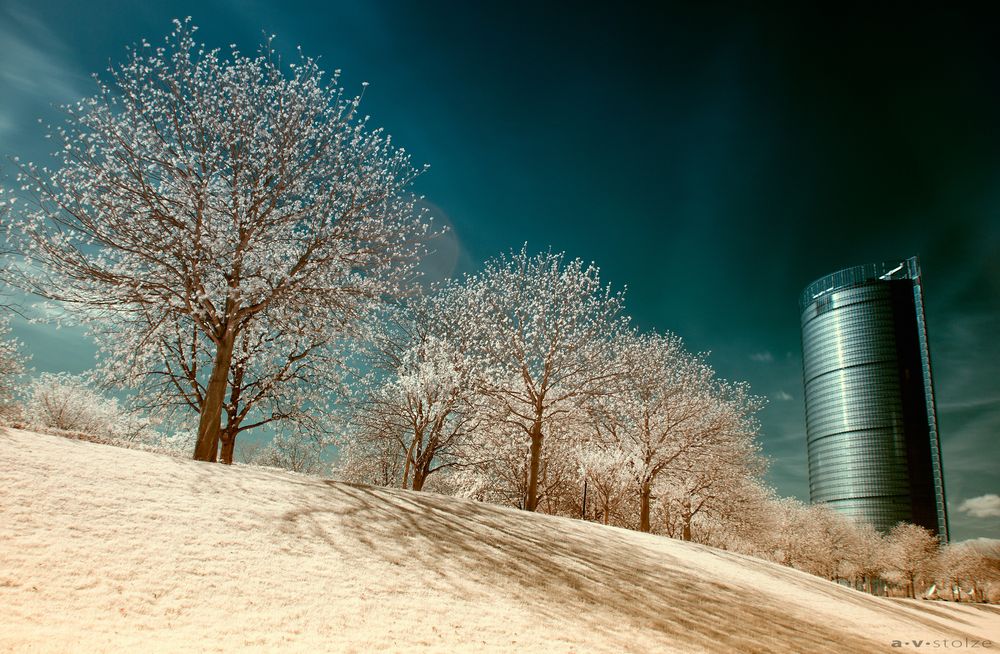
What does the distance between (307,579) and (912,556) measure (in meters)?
90.7

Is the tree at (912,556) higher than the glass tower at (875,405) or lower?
lower

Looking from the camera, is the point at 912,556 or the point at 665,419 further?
the point at 912,556

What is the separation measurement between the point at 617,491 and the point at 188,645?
3013cm

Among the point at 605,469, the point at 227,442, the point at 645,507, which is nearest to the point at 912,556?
the point at 645,507

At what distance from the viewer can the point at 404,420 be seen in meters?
29.9

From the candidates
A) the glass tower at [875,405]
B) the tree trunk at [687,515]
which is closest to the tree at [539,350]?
A: the tree trunk at [687,515]

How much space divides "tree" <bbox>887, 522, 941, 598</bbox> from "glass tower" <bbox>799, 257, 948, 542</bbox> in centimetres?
7154

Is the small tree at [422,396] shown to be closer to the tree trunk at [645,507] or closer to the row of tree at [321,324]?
the row of tree at [321,324]

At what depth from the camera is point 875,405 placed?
148 metres

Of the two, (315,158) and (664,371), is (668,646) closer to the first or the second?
(315,158)

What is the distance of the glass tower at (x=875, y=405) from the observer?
461 feet

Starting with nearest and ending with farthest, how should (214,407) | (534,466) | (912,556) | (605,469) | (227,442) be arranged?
(214,407), (227,442), (534,466), (605,469), (912,556)

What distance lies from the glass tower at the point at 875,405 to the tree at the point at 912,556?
71.5 metres

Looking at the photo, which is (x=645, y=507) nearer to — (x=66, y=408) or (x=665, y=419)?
(x=665, y=419)
